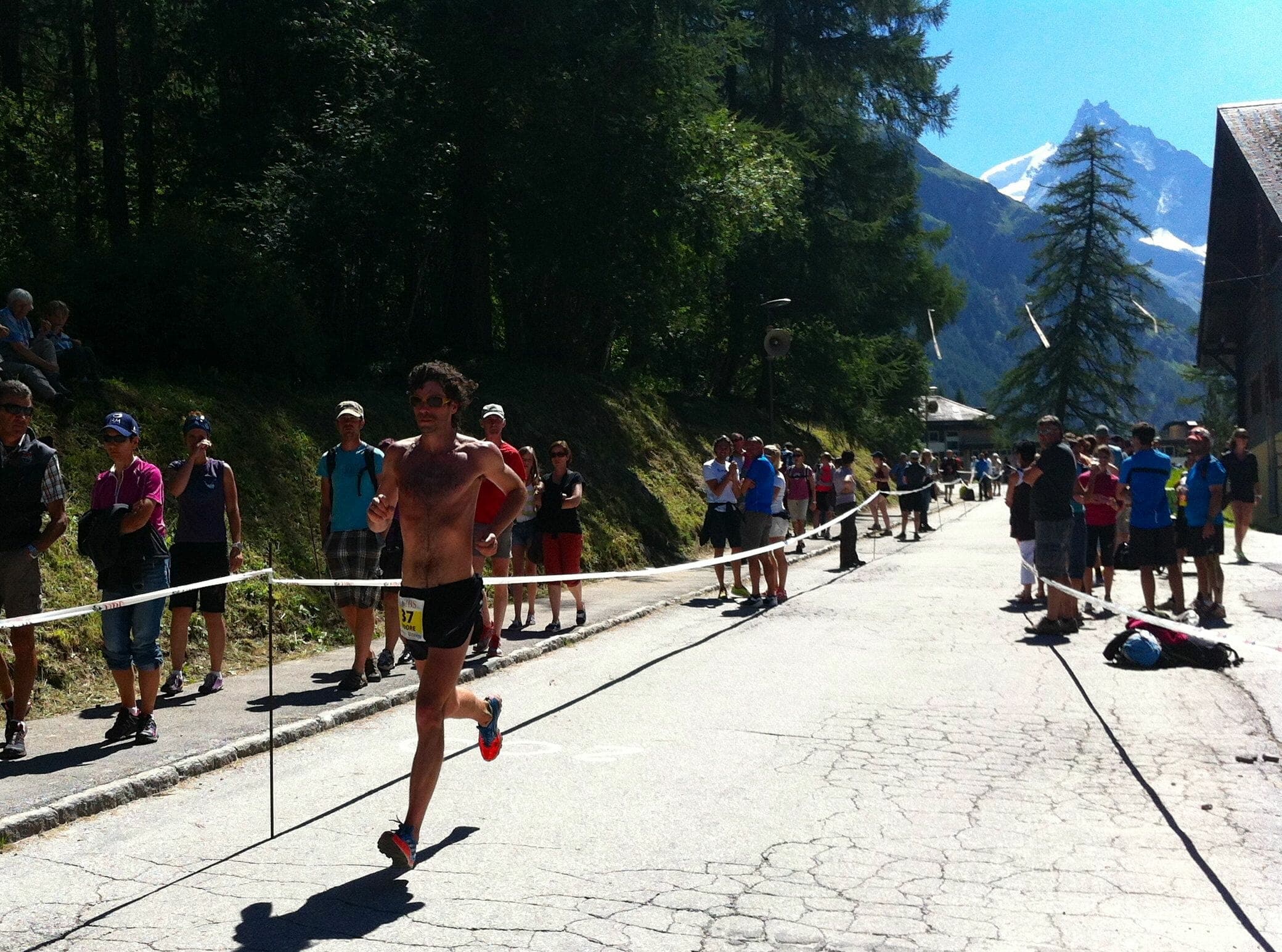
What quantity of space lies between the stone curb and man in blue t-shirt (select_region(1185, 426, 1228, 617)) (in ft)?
23.4

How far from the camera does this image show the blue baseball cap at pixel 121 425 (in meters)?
7.21

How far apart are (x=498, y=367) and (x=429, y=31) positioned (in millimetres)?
5846

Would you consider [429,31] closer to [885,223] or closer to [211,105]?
[211,105]

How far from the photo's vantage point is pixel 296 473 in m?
13.8

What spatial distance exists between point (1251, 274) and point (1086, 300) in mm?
34144

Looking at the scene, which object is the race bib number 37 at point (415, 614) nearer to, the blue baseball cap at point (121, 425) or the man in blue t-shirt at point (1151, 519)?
the blue baseball cap at point (121, 425)

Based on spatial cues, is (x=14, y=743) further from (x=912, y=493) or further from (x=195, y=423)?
(x=912, y=493)

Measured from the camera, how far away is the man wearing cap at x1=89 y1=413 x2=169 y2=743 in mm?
7113

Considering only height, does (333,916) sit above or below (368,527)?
below

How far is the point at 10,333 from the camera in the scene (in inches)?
431

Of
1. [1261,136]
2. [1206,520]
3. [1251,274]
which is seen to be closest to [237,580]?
[1206,520]

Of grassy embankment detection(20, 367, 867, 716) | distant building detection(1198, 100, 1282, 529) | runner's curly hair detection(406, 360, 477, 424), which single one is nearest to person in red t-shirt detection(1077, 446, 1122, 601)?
grassy embankment detection(20, 367, 867, 716)

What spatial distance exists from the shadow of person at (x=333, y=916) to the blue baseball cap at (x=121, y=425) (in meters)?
3.52

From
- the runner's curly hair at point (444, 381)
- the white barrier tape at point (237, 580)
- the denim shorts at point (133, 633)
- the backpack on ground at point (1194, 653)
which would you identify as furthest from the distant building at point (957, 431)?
the runner's curly hair at point (444, 381)
